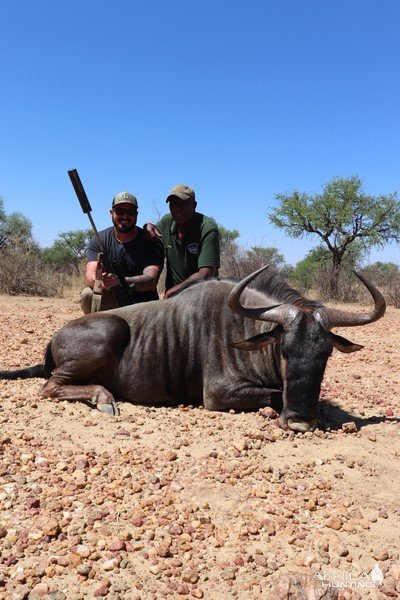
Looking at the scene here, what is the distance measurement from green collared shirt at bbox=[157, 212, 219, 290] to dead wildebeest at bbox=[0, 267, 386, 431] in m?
1.14

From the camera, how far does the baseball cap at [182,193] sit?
6.48m

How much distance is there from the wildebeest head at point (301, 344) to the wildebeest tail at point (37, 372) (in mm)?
2260

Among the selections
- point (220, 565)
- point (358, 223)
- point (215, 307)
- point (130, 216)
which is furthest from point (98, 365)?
point (358, 223)

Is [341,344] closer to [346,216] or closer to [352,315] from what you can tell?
[352,315]

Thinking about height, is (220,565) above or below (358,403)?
below

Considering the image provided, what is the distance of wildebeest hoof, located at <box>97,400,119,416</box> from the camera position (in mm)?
4793

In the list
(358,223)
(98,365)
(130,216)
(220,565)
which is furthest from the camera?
(358,223)

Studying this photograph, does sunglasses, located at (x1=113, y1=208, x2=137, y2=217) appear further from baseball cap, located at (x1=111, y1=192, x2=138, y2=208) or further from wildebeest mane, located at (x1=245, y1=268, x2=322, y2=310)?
wildebeest mane, located at (x1=245, y1=268, x2=322, y2=310)

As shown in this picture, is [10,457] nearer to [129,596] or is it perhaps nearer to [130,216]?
[129,596]

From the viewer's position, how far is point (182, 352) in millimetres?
5215

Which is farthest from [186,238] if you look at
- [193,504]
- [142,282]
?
[193,504]

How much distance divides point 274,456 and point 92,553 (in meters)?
1.65

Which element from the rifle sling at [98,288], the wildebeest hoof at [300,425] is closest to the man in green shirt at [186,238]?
the rifle sling at [98,288]

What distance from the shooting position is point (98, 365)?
5207 millimetres
